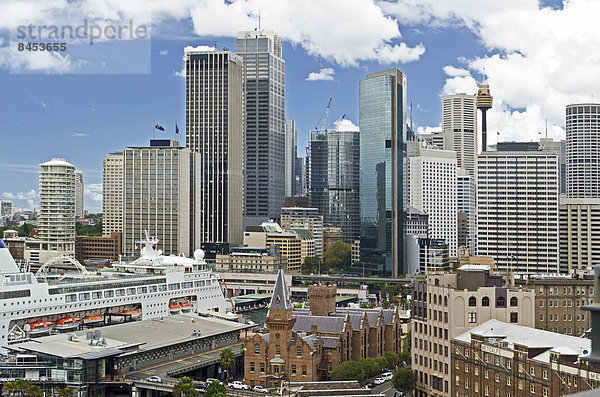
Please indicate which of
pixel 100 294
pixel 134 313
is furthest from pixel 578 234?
pixel 100 294

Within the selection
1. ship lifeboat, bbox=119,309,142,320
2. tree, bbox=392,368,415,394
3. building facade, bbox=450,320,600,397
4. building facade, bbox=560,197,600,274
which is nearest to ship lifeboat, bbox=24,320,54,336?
ship lifeboat, bbox=119,309,142,320

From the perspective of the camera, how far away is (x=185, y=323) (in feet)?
301

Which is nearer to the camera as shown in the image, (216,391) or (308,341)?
(216,391)

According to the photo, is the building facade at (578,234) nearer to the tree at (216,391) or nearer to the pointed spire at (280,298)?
the pointed spire at (280,298)

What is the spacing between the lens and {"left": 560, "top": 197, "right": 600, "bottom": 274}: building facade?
560 feet

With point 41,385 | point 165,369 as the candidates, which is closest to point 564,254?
point 165,369

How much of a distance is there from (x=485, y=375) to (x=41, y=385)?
43.1 metres

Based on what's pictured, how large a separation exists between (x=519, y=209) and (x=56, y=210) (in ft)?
390

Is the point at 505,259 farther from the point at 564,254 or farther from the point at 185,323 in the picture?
the point at 185,323

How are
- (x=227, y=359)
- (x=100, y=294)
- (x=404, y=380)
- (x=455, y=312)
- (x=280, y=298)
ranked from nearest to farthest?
(x=455, y=312) → (x=404, y=380) → (x=280, y=298) → (x=227, y=359) → (x=100, y=294)

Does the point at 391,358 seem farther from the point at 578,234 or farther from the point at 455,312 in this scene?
the point at 578,234

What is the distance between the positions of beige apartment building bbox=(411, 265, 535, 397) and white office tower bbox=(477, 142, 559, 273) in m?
106

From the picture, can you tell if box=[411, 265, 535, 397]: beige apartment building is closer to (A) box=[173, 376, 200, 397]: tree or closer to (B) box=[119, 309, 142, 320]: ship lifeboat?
(A) box=[173, 376, 200, 397]: tree

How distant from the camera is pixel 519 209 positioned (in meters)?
178
